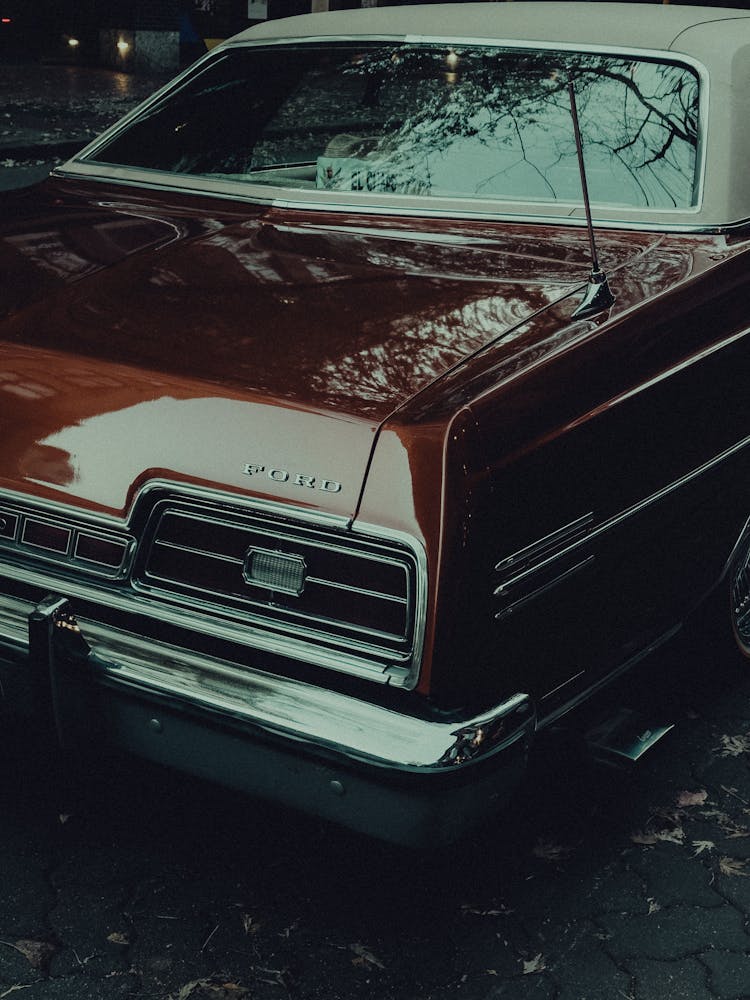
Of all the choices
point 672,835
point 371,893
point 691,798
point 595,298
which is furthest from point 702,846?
point 595,298

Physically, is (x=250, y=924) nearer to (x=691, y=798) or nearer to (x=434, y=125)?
(x=691, y=798)

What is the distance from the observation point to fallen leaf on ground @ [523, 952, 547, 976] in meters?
2.37

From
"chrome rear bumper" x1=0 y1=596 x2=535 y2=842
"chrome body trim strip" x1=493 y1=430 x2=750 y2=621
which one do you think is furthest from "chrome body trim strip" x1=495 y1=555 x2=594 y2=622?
"chrome rear bumper" x1=0 y1=596 x2=535 y2=842

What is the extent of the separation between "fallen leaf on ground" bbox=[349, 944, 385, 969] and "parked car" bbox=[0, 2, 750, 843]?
0.47m

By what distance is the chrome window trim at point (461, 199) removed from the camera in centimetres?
301

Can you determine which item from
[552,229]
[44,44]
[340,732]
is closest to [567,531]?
[340,732]

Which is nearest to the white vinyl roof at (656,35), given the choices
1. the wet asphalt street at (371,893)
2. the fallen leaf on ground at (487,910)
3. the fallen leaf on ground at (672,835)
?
the wet asphalt street at (371,893)

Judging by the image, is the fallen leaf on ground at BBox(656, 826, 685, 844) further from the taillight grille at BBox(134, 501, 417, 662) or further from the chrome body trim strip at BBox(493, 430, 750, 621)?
the taillight grille at BBox(134, 501, 417, 662)

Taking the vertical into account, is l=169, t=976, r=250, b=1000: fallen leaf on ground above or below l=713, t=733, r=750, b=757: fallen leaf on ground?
above

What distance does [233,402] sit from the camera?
2.10 metres

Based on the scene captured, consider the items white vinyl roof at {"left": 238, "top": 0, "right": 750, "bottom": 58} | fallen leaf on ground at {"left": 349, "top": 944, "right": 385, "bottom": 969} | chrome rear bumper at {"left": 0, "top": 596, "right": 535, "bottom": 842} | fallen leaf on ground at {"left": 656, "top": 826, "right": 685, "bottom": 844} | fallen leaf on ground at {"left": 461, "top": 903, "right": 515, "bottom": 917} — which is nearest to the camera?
chrome rear bumper at {"left": 0, "top": 596, "right": 535, "bottom": 842}

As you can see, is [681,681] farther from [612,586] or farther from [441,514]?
[441,514]

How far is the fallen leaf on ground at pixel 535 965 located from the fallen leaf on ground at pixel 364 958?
0.29 metres

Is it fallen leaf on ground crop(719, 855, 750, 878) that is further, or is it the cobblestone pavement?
fallen leaf on ground crop(719, 855, 750, 878)
